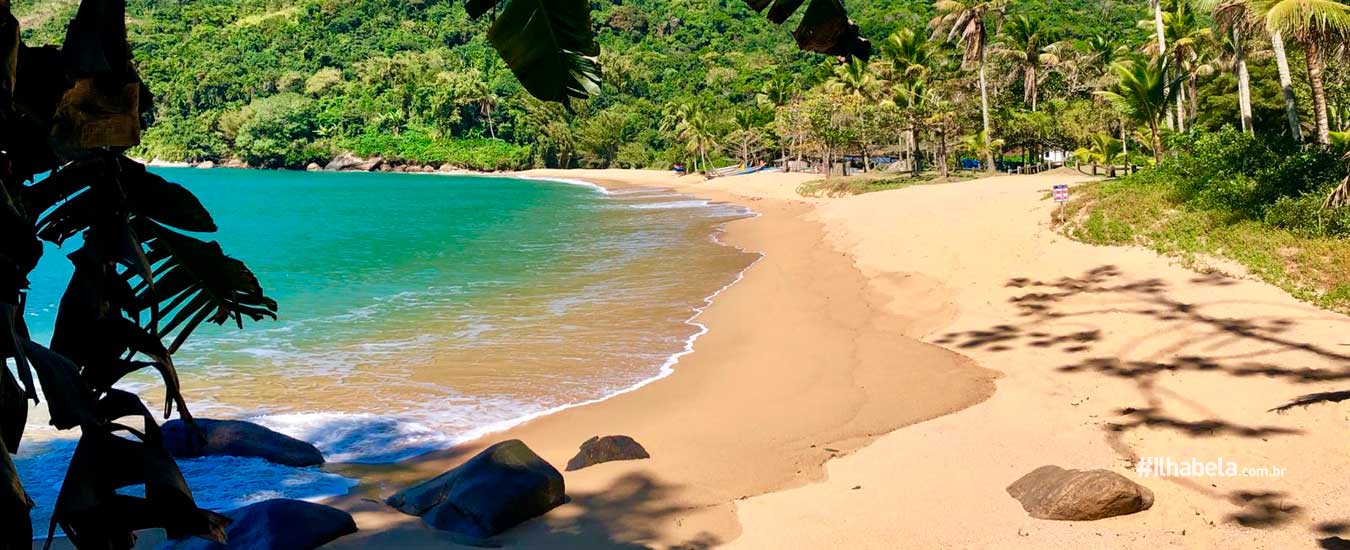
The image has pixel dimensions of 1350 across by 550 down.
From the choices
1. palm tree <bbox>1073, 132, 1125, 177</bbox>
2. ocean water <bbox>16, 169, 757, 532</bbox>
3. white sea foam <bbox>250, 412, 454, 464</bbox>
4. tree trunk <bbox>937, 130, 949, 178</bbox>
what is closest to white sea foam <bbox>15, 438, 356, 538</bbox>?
ocean water <bbox>16, 169, 757, 532</bbox>

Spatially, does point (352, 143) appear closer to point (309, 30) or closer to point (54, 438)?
point (309, 30)

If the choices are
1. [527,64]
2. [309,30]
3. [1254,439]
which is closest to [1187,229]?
[1254,439]

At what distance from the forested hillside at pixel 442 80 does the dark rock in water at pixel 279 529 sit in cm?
6702

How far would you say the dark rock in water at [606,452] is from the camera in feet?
28.0

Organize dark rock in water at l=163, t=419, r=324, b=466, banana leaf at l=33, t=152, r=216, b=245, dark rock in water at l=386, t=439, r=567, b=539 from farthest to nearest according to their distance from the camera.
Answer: dark rock in water at l=163, t=419, r=324, b=466 → dark rock in water at l=386, t=439, r=567, b=539 → banana leaf at l=33, t=152, r=216, b=245

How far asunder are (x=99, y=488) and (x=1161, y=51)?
31.6 m

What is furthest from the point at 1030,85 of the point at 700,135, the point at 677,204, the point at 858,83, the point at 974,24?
the point at 700,135

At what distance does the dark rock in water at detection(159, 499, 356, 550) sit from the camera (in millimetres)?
6234

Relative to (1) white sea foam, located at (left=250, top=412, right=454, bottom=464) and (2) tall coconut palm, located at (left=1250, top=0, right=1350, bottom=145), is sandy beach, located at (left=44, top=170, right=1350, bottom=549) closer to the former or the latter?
(1) white sea foam, located at (left=250, top=412, right=454, bottom=464)

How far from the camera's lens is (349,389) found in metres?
12.3

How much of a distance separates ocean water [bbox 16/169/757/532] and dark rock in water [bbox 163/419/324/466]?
14 centimetres

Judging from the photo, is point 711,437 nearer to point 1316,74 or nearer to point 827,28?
point 827,28

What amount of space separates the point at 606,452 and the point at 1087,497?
4141 millimetres

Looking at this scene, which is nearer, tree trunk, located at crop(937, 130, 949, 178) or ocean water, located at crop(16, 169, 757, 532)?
ocean water, located at crop(16, 169, 757, 532)
